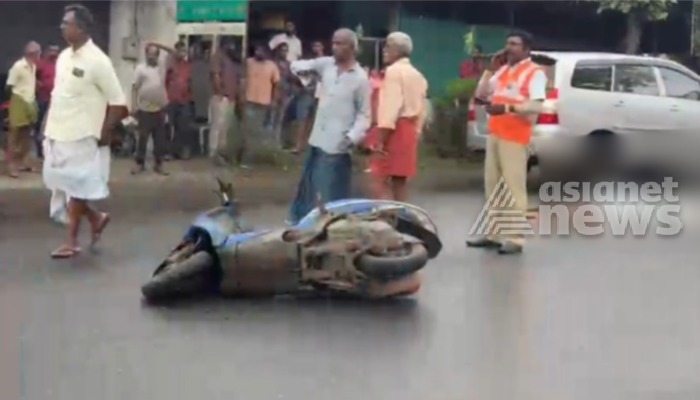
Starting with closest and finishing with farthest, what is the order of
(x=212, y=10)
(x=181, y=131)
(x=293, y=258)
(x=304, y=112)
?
(x=293, y=258) < (x=212, y=10) < (x=181, y=131) < (x=304, y=112)

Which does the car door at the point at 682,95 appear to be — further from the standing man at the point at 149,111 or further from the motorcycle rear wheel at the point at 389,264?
the motorcycle rear wheel at the point at 389,264

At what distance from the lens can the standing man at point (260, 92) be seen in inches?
693

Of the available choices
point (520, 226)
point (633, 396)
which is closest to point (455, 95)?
point (520, 226)

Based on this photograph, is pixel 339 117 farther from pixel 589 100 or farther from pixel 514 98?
pixel 589 100

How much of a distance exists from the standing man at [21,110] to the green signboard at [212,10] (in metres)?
2.37

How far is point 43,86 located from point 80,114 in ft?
24.8

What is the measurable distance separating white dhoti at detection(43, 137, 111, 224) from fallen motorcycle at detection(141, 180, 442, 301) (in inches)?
61.9

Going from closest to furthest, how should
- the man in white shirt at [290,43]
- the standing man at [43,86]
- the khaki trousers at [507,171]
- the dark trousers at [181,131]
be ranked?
the khaki trousers at [507,171], the standing man at [43,86], the dark trousers at [181,131], the man in white shirt at [290,43]

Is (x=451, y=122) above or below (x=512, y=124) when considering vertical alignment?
below

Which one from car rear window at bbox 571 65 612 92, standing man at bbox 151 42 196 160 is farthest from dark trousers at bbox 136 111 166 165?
car rear window at bbox 571 65 612 92

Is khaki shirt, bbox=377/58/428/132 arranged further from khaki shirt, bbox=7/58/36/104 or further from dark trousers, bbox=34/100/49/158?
dark trousers, bbox=34/100/49/158

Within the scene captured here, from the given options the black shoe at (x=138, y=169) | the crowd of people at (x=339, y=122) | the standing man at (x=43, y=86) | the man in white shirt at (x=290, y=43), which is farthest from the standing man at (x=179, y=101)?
the crowd of people at (x=339, y=122)

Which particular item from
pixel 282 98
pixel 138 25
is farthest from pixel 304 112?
pixel 138 25

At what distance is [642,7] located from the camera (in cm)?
2366
